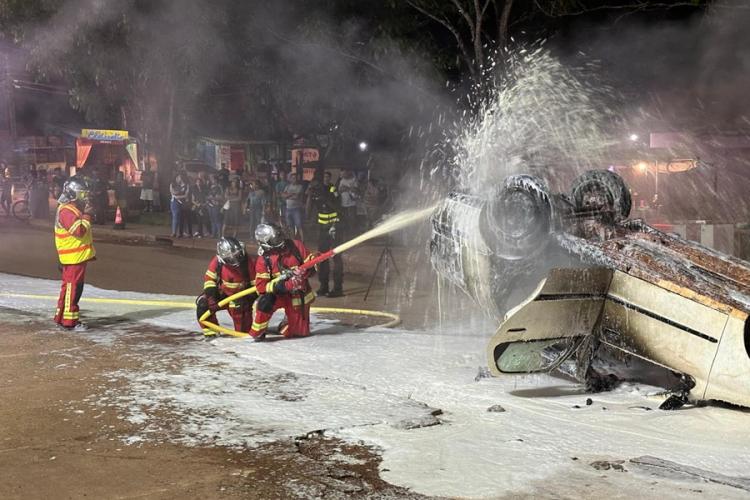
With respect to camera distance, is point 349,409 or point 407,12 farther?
point 407,12

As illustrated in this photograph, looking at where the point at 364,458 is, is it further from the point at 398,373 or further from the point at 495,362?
the point at 398,373

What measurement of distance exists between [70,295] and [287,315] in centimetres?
238

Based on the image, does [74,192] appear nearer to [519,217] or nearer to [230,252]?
[230,252]

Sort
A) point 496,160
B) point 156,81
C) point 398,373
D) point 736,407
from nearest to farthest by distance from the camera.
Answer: point 736,407 < point 398,373 < point 496,160 < point 156,81

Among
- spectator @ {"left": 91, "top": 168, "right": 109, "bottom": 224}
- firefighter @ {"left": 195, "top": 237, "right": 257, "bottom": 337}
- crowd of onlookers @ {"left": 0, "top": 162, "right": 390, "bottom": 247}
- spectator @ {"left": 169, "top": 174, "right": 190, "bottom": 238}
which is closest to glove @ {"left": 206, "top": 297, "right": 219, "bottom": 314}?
firefighter @ {"left": 195, "top": 237, "right": 257, "bottom": 337}

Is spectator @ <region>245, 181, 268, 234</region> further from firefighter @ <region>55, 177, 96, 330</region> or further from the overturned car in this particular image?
the overturned car

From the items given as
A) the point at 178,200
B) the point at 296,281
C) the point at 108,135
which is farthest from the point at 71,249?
the point at 108,135

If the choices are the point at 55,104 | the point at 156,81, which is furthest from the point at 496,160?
the point at 55,104

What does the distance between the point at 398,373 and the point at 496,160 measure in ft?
13.5

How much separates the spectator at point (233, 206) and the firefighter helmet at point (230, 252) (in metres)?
11.6

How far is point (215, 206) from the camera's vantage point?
19500mm

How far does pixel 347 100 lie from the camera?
17859 mm

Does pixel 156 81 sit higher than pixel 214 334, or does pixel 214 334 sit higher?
pixel 156 81

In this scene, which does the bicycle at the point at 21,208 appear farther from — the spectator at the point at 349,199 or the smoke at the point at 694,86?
the smoke at the point at 694,86
